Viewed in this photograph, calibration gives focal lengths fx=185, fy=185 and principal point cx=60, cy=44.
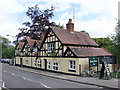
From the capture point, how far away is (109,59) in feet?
73.0

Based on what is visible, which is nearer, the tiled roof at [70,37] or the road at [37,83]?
the road at [37,83]

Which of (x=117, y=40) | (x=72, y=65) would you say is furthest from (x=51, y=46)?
(x=117, y=40)

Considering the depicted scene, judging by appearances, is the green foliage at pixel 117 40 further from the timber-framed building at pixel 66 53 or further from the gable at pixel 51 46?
the gable at pixel 51 46

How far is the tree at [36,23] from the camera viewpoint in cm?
5334

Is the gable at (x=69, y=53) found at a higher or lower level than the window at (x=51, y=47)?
lower

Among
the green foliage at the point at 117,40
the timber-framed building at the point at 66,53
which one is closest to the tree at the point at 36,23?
the timber-framed building at the point at 66,53

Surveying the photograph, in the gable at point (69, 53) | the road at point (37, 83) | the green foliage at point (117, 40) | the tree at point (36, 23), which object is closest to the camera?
the road at point (37, 83)

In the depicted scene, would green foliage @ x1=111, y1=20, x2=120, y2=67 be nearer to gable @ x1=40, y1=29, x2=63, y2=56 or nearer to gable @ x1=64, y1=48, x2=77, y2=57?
gable @ x1=64, y1=48, x2=77, y2=57

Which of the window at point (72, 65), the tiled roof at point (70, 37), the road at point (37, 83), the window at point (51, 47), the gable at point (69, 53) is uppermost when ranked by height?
the tiled roof at point (70, 37)

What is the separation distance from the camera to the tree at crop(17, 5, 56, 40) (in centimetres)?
5334

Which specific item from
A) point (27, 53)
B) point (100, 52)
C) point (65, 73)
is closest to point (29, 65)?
point (27, 53)

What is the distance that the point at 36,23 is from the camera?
54.3 m

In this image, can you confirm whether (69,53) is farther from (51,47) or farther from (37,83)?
(37,83)

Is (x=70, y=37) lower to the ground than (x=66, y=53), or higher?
higher
